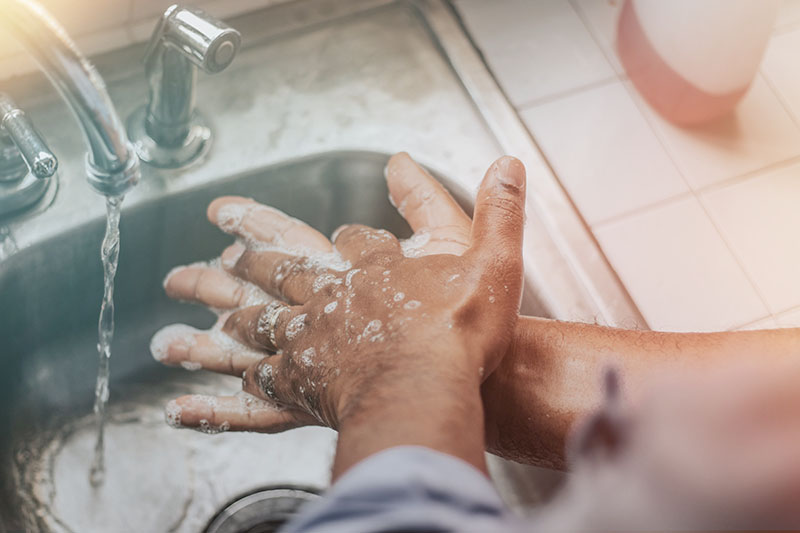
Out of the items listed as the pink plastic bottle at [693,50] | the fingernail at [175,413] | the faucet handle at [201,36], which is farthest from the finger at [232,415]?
the pink plastic bottle at [693,50]

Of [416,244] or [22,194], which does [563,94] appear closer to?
[416,244]

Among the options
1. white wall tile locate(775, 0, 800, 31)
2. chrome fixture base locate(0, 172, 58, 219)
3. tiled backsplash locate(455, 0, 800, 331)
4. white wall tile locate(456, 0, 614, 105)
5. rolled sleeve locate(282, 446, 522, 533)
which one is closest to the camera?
rolled sleeve locate(282, 446, 522, 533)

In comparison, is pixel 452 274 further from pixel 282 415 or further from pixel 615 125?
pixel 615 125

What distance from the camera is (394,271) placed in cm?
60

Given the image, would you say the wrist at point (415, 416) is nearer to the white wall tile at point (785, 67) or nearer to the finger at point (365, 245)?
the finger at point (365, 245)

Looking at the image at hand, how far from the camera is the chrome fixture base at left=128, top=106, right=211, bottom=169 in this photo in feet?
2.50

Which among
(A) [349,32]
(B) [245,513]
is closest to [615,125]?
(A) [349,32]

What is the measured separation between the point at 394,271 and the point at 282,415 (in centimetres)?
21

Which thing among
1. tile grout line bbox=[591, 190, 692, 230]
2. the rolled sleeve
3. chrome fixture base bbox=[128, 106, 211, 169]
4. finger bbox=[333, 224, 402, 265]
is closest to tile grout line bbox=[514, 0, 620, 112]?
tile grout line bbox=[591, 190, 692, 230]

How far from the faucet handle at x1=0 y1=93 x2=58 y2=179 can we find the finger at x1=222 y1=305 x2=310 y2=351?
0.78ft

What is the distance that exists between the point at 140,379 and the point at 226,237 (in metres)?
0.22

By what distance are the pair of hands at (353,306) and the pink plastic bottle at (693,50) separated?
365 millimetres

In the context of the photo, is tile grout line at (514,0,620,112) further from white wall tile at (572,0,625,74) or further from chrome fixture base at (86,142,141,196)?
chrome fixture base at (86,142,141,196)

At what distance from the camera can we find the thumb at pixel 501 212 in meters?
0.57
